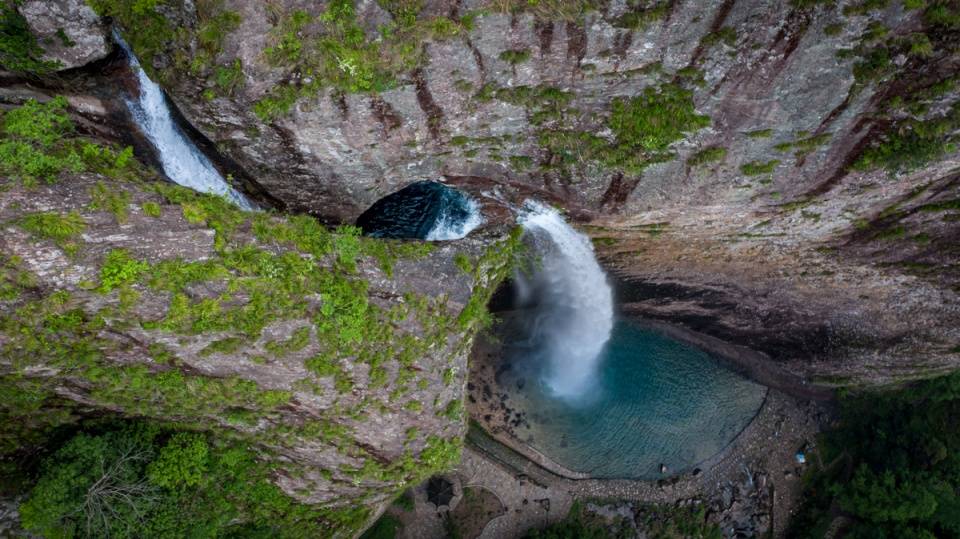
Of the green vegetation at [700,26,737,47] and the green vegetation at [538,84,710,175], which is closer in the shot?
the green vegetation at [700,26,737,47]

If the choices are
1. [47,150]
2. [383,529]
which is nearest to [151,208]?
[47,150]

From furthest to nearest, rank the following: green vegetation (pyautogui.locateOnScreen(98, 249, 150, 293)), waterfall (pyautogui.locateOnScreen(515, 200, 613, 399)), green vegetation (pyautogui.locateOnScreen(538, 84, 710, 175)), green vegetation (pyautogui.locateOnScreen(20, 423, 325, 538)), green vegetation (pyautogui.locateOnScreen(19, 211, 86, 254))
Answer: waterfall (pyautogui.locateOnScreen(515, 200, 613, 399)), green vegetation (pyautogui.locateOnScreen(538, 84, 710, 175)), green vegetation (pyautogui.locateOnScreen(20, 423, 325, 538)), green vegetation (pyautogui.locateOnScreen(98, 249, 150, 293)), green vegetation (pyautogui.locateOnScreen(19, 211, 86, 254))

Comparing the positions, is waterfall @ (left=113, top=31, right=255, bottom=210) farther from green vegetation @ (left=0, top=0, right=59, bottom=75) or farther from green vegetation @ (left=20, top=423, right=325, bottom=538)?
green vegetation @ (left=20, top=423, right=325, bottom=538)

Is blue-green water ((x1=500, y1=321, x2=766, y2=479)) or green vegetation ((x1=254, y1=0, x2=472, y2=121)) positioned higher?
green vegetation ((x1=254, y1=0, x2=472, y2=121))

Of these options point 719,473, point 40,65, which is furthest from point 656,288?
point 40,65

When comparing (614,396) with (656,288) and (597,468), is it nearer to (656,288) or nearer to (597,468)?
(597,468)

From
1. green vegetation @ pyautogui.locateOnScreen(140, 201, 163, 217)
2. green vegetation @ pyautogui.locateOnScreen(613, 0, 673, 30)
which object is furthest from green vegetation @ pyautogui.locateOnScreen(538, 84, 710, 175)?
green vegetation @ pyautogui.locateOnScreen(140, 201, 163, 217)
